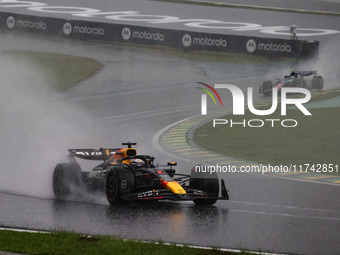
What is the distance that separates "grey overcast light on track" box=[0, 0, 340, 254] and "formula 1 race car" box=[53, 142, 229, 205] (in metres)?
0.30

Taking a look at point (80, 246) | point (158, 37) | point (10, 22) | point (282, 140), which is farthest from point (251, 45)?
point (80, 246)

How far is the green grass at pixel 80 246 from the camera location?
30.2 feet

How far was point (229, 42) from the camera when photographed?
30.1 metres

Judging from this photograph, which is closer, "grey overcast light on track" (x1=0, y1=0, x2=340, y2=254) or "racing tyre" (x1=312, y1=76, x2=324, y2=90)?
"grey overcast light on track" (x1=0, y1=0, x2=340, y2=254)

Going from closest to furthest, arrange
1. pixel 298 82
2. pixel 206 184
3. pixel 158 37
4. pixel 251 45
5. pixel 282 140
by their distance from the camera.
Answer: pixel 206 184 → pixel 282 140 → pixel 298 82 → pixel 251 45 → pixel 158 37

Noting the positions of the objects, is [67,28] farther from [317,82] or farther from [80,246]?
[80,246]

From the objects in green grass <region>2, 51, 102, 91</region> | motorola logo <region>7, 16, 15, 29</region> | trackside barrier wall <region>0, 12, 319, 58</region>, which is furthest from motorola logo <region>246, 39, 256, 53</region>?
motorola logo <region>7, 16, 15, 29</region>

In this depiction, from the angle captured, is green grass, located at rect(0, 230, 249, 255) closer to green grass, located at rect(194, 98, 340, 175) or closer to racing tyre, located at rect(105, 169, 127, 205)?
racing tyre, located at rect(105, 169, 127, 205)

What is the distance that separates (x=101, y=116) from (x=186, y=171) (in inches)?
378

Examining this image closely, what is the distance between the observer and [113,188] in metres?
13.1

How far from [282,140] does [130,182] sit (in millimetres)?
11247

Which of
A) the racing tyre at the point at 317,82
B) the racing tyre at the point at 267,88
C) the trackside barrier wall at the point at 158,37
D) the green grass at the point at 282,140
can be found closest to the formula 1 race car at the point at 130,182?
the green grass at the point at 282,140

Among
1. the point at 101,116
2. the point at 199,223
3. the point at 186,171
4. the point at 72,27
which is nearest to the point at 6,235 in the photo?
the point at 199,223

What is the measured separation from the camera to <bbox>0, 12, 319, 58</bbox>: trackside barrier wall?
97.6ft
